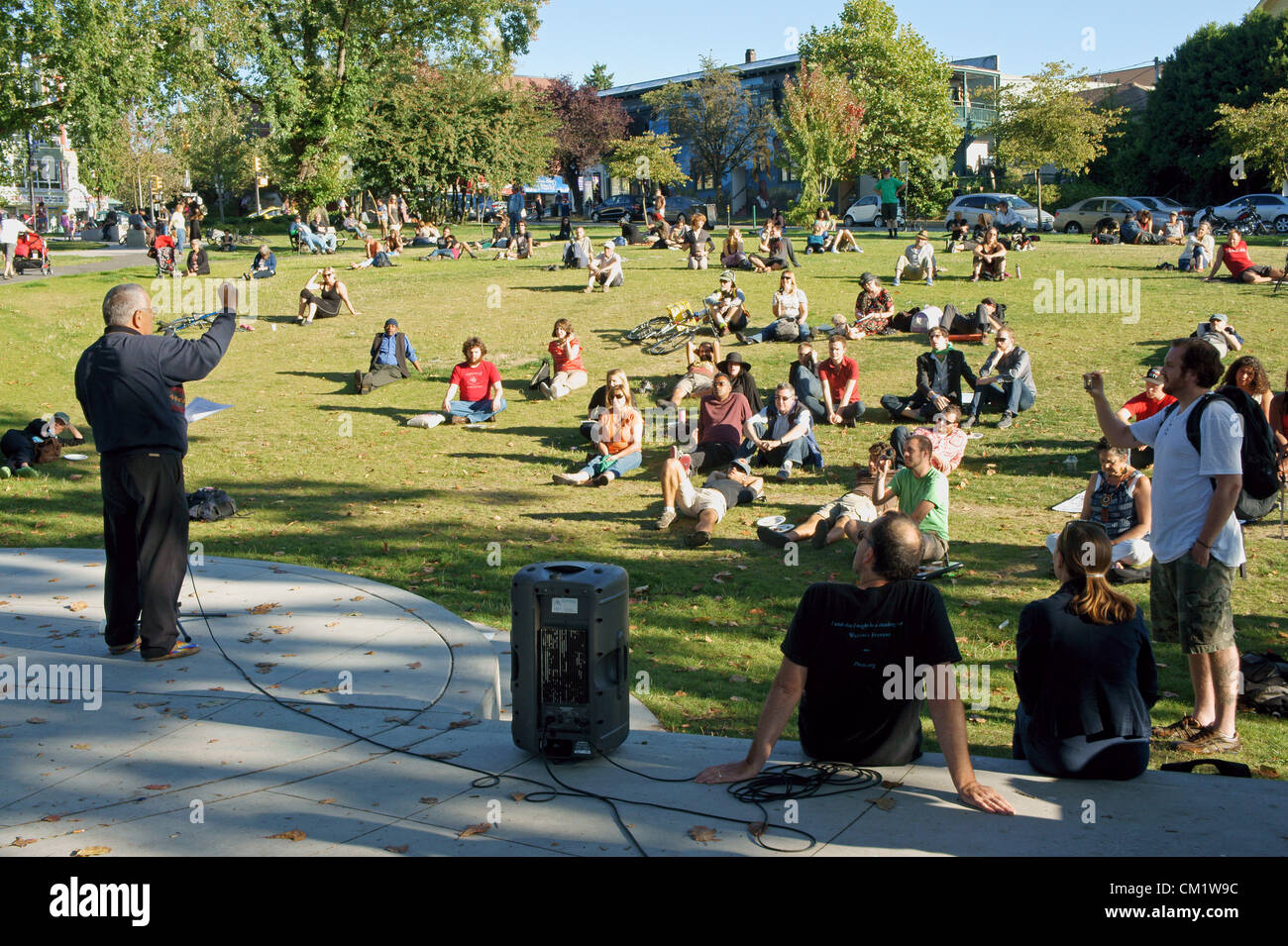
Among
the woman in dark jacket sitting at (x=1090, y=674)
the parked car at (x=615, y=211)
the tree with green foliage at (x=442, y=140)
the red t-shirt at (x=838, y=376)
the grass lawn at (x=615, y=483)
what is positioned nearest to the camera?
the woman in dark jacket sitting at (x=1090, y=674)

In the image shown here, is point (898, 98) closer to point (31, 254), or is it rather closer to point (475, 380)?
point (31, 254)

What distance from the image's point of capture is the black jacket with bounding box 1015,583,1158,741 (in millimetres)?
4809

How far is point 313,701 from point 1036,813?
3820 mm

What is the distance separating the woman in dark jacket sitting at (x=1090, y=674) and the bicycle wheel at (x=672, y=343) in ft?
49.4

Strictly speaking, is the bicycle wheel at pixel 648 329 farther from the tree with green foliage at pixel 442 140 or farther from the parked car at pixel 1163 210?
the parked car at pixel 1163 210

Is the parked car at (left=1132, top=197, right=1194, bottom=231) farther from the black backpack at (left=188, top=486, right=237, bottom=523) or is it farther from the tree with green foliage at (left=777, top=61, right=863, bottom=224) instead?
the black backpack at (left=188, top=486, right=237, bottom=523)

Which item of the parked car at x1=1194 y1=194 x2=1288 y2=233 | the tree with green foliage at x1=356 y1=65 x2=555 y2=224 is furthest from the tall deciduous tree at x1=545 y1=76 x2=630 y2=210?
the parked car at x1=1194 y1=194 x2=1288 y2=233

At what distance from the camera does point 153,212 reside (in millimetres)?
66562

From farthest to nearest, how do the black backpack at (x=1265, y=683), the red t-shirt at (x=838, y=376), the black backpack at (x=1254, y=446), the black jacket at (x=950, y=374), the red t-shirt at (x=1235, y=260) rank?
1. the red t-shirt at (x=1235, y=260)
2. the red t-shirt at (x=838, y=376)
3. the black jacket at (x=950, y=374)
4. the black backpack at (x=1265, y=683)
5. the black backpack at (x=1254, y=446)

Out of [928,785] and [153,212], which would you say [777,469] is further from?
[153,212]

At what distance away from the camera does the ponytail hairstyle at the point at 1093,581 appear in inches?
190

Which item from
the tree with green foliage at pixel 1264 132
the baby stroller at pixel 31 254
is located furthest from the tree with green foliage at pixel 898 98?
the baby stroller at pixel 31 254

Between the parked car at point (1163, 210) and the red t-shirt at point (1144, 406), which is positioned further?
the parked car at point (1163, 210)

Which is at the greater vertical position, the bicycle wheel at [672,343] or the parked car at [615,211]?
the parked car at [615,211]
